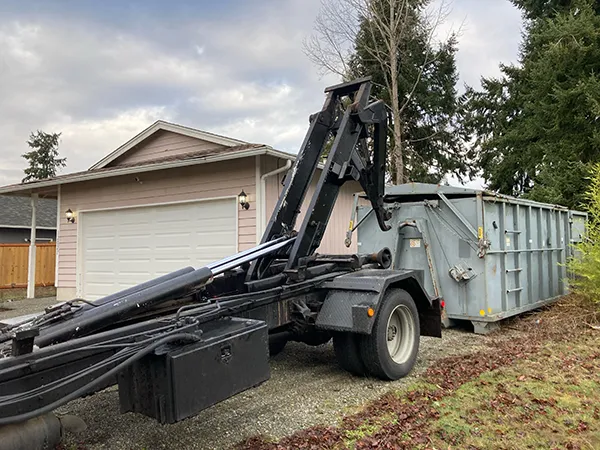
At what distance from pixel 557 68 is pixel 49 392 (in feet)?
60.3

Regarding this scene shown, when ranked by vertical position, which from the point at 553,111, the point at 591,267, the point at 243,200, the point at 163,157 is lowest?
the point at 591,267

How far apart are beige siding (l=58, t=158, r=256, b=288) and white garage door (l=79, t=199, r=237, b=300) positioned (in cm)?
20

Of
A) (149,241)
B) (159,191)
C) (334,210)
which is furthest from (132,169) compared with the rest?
(334,210)

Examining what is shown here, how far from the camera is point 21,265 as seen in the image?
667 inches

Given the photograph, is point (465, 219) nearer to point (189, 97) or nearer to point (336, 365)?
point (336, 365)

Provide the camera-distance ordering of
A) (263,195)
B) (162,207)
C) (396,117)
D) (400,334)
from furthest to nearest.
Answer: (396,117), (162,207), (263,195), (400,334)

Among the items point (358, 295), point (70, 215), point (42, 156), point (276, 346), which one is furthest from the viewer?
point (42, 156)

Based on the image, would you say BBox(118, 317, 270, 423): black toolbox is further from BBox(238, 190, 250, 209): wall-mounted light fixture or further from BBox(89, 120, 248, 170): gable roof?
→ BBox(89, 120, 248, 170): gable roof

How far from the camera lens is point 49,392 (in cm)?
244

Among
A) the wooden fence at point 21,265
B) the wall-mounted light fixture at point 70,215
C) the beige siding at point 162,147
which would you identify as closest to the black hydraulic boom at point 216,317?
the beige siding at point 162,147

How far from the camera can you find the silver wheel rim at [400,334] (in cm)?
505

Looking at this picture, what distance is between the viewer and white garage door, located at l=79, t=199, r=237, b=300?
963cm

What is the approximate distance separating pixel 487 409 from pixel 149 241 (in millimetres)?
8460

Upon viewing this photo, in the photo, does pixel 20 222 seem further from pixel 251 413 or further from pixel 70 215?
pixel 251 413
